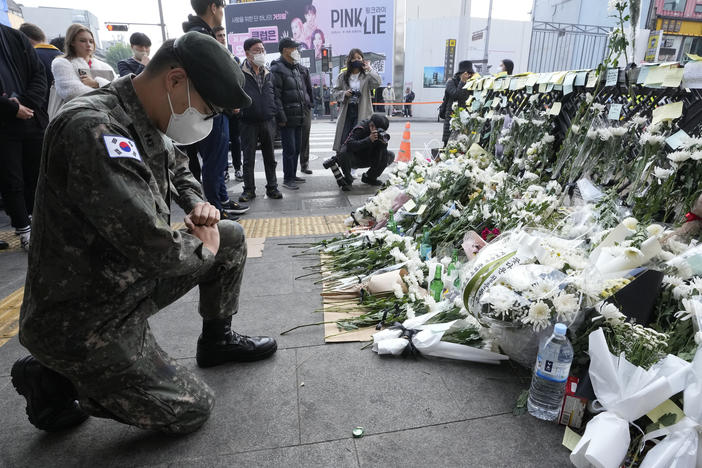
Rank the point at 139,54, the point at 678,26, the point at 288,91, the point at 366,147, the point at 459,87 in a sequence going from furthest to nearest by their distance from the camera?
the point at 678,26, the point at 459,87, the point at 366,147, the point at 288,91, the point at 139,54

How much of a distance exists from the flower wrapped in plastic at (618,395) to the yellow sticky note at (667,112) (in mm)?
1599

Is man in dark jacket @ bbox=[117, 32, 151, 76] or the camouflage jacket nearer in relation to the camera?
the camouflage jacket

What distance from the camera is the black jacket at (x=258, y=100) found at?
5.13 meters

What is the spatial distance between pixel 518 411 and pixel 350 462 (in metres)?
0.78

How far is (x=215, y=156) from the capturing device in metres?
4.34

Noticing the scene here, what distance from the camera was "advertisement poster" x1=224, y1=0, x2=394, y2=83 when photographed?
23.2 meters

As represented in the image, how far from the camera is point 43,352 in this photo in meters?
1.51

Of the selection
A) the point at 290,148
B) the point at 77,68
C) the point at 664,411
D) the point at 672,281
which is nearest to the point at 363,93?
the point at 290,148

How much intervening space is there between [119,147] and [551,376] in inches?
72.0

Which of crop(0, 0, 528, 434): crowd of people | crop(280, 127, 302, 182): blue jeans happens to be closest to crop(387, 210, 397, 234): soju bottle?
crop(0, 0, 528, 434): crowd of people

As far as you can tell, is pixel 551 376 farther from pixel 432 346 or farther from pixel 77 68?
pixel 77 68

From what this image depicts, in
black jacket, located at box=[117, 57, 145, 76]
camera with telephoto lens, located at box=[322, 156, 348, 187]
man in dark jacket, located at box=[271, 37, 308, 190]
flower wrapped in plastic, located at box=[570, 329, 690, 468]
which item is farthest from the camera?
camera with telephoto lens, located at box=[322, 156, 348, 187]

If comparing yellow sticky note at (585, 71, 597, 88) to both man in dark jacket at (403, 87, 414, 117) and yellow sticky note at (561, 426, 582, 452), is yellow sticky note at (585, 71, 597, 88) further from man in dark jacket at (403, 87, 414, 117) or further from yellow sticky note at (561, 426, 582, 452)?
man in dark jacket at (403, 87, 414, 117)

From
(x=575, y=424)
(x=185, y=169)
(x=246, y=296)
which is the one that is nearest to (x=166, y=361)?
(x=185, y=169)
